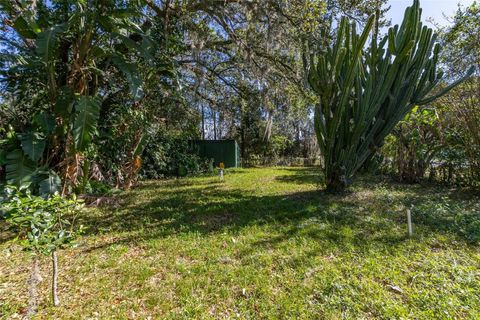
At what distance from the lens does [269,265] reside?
7.83 feet

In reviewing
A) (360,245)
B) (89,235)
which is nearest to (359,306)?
(360,245)

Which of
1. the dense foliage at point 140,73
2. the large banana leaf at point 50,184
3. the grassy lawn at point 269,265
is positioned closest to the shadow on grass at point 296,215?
the grassy lawn at point 269,265

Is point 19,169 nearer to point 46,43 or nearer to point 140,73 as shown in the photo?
point 46,43

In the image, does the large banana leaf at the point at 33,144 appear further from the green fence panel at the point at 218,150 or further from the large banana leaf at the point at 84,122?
the green fence panel at the point at 218,150

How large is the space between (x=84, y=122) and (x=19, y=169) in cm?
132

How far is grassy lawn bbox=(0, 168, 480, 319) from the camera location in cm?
181

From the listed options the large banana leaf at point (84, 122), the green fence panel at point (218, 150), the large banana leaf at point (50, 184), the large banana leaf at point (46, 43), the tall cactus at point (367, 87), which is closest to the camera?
the large banana leaf at point (46, 43)

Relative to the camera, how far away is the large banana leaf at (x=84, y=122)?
139 inches

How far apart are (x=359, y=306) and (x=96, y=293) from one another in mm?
2169

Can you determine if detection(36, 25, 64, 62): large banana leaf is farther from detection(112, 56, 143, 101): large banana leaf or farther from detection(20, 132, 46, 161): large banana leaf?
detection(20, 132, 46, 161): large banana leaf

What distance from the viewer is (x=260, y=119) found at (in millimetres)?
13289

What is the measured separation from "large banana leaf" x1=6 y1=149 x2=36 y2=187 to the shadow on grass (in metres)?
1.05

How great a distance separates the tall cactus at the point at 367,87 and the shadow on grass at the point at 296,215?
97 centimetres

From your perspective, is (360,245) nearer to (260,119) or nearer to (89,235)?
(89,235)
